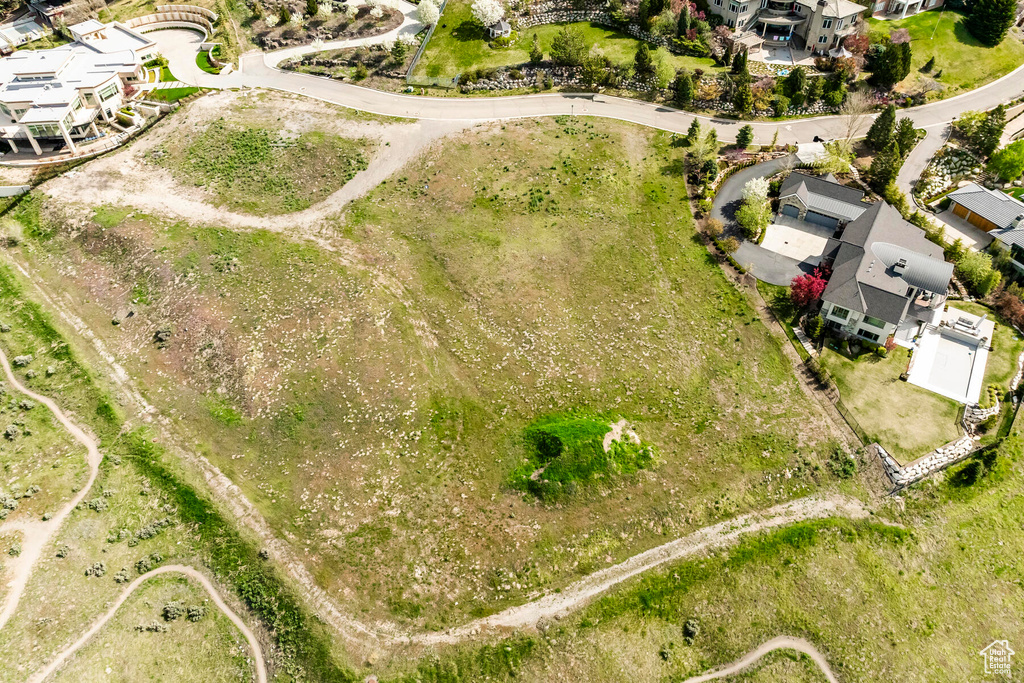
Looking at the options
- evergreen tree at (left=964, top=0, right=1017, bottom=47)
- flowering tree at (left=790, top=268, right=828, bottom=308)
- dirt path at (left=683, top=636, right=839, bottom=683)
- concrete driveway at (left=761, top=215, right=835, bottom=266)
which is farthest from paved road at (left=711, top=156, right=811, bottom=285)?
evergreen tree at (left=964, top=0, right=1017, bottom=47)

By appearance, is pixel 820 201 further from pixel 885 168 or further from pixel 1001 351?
pixel 1001 351

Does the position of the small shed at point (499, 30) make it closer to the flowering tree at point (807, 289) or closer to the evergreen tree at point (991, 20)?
the flowering tree at point (807, 289)

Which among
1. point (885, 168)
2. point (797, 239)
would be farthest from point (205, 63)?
point (885, 168)

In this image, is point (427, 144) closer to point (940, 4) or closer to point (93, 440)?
point (93, 440)

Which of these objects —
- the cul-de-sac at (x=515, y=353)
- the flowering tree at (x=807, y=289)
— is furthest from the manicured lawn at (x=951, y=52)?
the flowering tree at (x=807, y=289)

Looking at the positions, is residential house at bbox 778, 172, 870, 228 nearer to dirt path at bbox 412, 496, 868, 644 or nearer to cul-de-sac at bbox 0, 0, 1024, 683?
cul-de-sac at bbox 0, 0, 1024, 683

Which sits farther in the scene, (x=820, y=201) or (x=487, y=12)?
(x=487, y=12)
